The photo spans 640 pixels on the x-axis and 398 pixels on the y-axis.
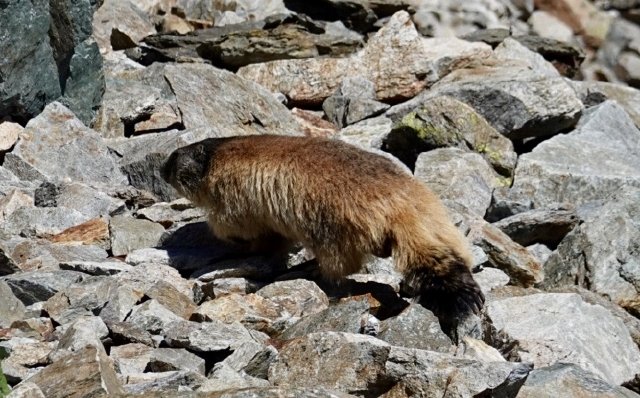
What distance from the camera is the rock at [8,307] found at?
A: 29.5 feet

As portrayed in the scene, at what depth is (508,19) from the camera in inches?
1147

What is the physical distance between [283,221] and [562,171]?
5895mm

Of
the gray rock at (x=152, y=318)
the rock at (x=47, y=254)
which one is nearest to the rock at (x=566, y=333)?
the gray rock at (x=152, y=318)

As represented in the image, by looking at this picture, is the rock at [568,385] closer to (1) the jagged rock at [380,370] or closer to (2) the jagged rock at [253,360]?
(1) the jagged rock at [380,370]

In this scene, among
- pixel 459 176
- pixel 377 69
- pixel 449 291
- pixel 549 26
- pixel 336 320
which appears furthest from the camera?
pixel 549 26

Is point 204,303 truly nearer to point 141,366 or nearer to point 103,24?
point 141,366

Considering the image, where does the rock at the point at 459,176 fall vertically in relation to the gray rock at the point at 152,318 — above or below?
below

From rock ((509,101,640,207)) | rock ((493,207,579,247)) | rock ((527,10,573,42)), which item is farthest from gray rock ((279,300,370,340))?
rock ((527,10,573,42))

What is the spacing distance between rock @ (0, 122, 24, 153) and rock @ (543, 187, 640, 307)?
7607 millimetres

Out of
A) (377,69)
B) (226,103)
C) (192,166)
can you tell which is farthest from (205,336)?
(377,69)

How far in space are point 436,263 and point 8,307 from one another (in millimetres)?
3774

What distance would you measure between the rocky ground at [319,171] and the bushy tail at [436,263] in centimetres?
20

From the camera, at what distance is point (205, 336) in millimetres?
8219

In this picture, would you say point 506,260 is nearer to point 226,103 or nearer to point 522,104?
point 522,104
